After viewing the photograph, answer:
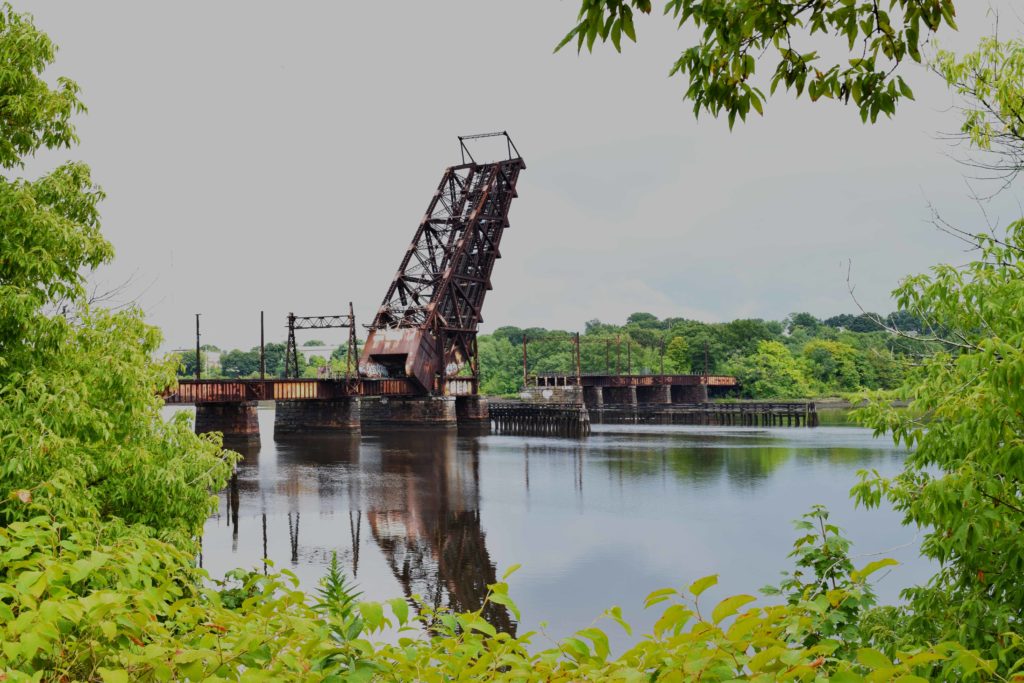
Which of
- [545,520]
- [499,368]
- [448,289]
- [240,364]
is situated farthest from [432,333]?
[240,364]

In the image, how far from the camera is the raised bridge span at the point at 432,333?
1663 inches

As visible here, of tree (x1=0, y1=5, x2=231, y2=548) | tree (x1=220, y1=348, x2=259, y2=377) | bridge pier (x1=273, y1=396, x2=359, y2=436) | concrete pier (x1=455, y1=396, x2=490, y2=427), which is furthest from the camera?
tree (x1=220, y1=348, x2=259, y2=377)

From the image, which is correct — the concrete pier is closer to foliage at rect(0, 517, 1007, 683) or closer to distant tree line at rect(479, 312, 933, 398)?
distant tree line at rect(479, 312, 933, 398)

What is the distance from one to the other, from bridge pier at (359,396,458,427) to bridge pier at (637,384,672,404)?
3151cm

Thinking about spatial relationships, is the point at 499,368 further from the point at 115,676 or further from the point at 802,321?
the point at 115,676

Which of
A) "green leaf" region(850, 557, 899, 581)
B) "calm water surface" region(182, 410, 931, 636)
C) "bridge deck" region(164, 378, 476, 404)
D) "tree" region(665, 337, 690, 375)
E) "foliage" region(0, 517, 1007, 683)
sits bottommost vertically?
"calm water surface" region(182, 410, 931, 636)

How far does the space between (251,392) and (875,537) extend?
90.0ft

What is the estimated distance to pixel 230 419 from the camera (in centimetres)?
3666

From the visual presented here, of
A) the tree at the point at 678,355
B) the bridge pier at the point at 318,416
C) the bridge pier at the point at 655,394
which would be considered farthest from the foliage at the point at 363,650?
the tree at the point at 678,355

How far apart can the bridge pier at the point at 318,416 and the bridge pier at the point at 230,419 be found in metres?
4.82

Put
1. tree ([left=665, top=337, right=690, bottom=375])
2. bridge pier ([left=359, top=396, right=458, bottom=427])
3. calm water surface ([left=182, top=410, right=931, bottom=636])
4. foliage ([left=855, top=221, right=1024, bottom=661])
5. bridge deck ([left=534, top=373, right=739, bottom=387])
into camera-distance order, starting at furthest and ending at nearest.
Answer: tree ([left=665, top=337, right=690, bottom=375]) → bridge deck ([left=534, top=373, right=739, bottom=387]) → bridge pier ([left=359, top=396, right=458, bottom=427]) → calm water surface ([left=182, top=410, right=931, bottom=636]) → foliage ([left=855, top=221, right=1024, bottom=661])

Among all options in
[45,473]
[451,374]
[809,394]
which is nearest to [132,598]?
[45,473]

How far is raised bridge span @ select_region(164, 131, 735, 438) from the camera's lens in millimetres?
42250

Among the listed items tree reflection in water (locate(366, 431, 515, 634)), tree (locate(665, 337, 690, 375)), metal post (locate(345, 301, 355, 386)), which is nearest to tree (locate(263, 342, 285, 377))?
tree (locate(665, 337, 690, 375))
